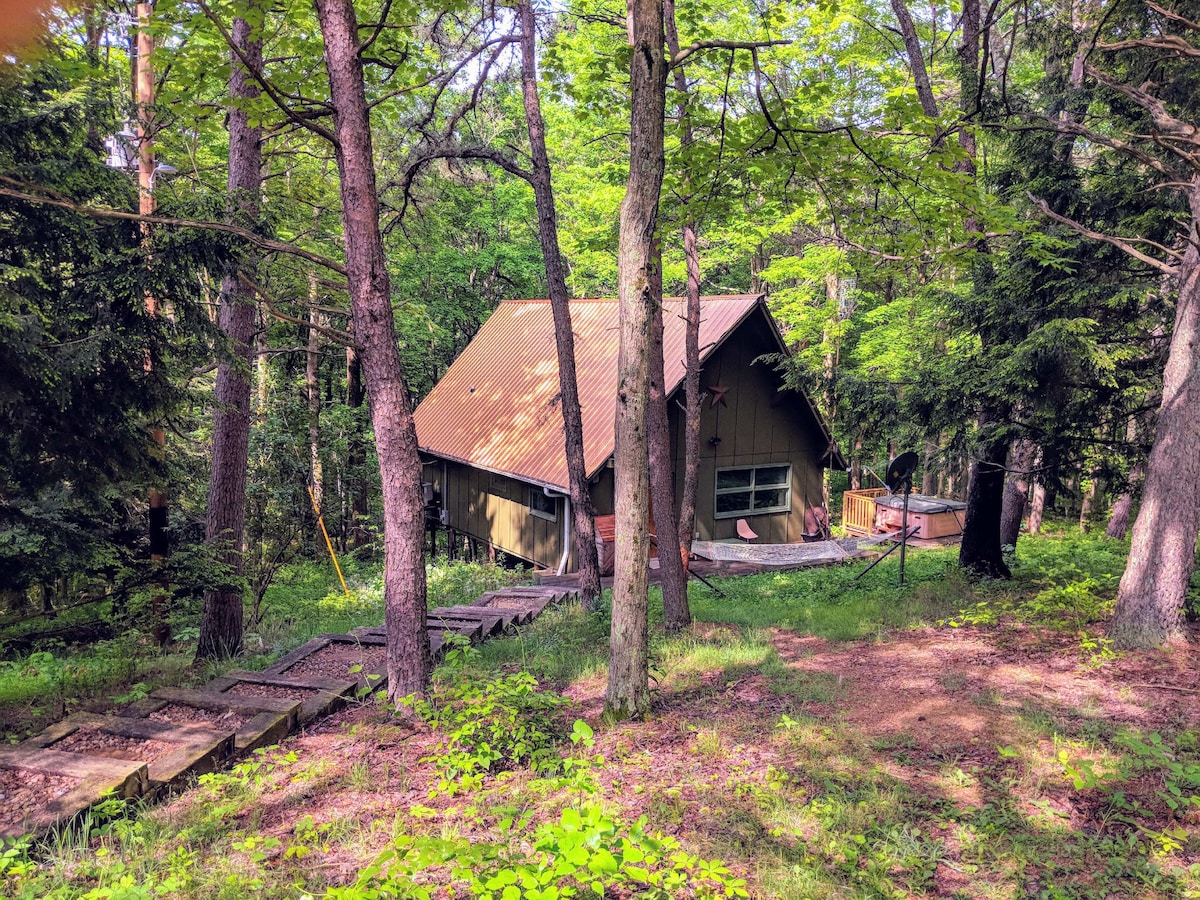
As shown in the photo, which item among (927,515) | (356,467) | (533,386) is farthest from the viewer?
(356,467)

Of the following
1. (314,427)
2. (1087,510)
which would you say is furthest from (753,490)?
(1087,510)

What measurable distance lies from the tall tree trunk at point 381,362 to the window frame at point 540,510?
408 inches

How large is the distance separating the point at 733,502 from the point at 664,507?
947 centimetres

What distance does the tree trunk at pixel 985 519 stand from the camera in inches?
396

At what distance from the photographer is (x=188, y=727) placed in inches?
199

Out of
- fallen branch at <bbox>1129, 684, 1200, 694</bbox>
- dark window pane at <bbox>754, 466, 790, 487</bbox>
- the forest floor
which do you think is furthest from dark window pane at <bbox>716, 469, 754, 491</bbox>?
fallen branch at <bbox>1129, 684, 1200, 694</bbox>

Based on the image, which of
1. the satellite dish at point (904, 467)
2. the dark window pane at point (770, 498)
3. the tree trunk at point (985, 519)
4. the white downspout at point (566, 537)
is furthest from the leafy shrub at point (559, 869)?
the dark window pane at point (770, 498)

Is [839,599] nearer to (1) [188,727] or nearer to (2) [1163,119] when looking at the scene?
(2) [1163,119]

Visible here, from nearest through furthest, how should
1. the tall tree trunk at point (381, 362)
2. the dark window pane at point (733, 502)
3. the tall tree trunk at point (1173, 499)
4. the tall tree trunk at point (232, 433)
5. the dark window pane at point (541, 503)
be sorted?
the tall tree trunk at point (381, 362) → the tall tree trunk at point (1173, 499) → the tall tree trunk at point (232, 433) → the dark window pane at point (541, 503) → the dark window pane at point (733, 502)

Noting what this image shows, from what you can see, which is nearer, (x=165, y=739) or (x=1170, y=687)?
(x=165, y=739)

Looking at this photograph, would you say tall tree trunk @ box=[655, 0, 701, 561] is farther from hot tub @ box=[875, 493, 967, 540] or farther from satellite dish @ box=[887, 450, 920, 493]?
hot tub @ box=[875, 493, 967, 540]

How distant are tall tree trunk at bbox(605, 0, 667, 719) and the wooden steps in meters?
2.16

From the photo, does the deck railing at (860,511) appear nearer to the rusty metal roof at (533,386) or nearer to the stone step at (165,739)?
the rusty metal roof at (533,386)

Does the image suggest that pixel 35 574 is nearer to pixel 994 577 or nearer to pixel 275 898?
pixel 275 898
